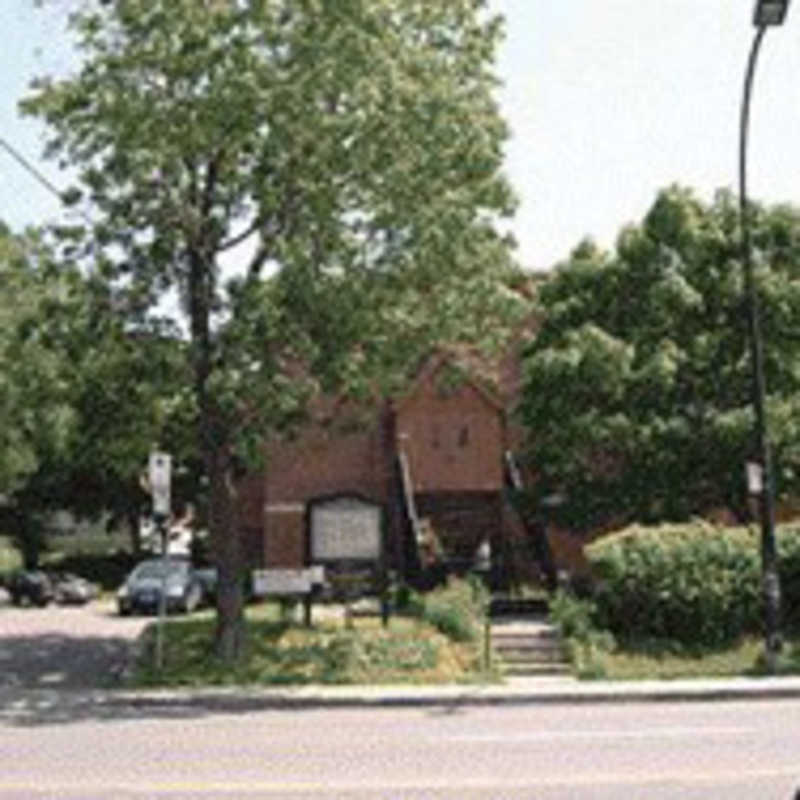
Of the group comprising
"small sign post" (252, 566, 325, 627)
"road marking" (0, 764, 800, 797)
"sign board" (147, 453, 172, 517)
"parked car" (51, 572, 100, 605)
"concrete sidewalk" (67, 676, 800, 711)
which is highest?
"sign board" (147, 453, 172, 517)

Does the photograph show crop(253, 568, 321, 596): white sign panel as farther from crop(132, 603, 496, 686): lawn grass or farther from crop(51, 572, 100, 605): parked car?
crop(51, 572, 100, 605): parked car

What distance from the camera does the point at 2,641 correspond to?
2995cm

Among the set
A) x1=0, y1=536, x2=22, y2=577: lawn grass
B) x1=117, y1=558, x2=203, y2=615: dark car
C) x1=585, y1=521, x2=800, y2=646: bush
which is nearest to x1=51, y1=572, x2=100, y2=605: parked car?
x1=0, y1=536, x2=22, y2=577: lawn grass

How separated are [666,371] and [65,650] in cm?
1368

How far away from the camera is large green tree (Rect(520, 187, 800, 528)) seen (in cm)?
3180

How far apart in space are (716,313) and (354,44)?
12784mm

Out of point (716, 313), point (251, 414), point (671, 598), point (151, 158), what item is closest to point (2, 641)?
point (251, 414)

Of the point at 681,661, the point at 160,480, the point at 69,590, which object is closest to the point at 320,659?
the point at 160,480

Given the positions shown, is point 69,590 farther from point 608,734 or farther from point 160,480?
point 608,734

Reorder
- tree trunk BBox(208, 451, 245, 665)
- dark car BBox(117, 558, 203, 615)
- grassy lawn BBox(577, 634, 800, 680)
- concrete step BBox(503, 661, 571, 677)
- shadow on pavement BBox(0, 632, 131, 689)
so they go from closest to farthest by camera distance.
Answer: grassy lawn BBox(577, 634, 800, 680) → shadow on pavement BBox(0, 632, 131, 689) → concrete step BBox(503, 661, 571, 677) → tree trunk BBox(208, 451, 245, 665) → dark car BBox(117, 558, 203, 615)

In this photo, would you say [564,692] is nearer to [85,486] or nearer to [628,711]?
[628,711]

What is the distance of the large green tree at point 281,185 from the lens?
2402 centimetres

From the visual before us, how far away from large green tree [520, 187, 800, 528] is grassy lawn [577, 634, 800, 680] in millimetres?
6099

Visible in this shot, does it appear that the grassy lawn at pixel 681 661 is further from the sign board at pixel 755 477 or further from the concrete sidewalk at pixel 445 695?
the sign board at pixel 755 477
